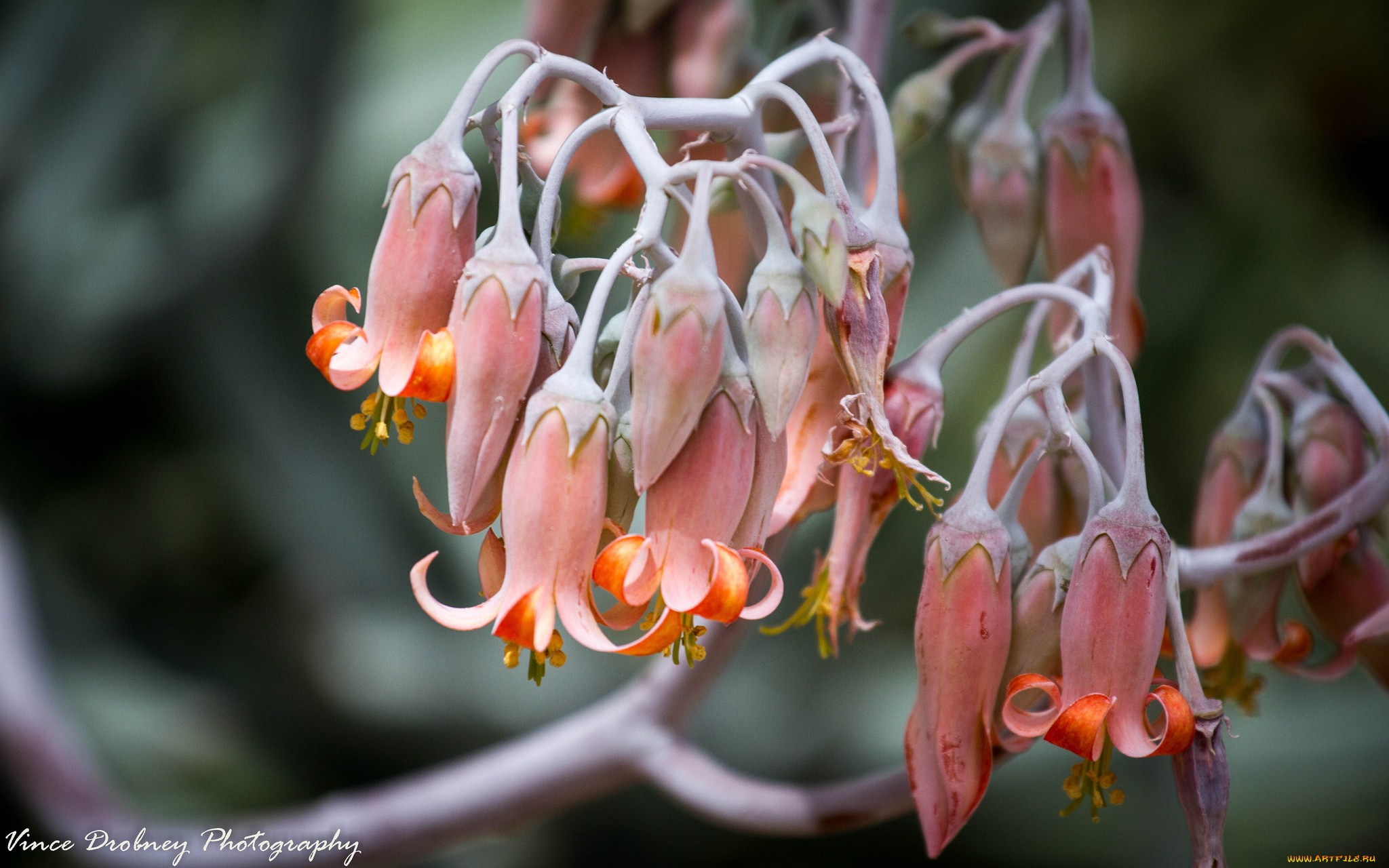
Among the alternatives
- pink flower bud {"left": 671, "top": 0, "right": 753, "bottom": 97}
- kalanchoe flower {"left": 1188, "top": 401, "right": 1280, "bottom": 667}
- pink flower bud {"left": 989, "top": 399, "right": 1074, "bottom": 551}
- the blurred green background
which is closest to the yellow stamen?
kalanchoe flower {"left": 1188, "top": 401, "right": 1280, "bottom": 667}

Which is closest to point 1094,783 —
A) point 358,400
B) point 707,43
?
point 707,43

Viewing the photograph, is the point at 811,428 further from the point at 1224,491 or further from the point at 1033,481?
the point at 1224,491

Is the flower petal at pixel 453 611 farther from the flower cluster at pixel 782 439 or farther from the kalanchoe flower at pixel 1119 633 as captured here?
the kalanchoe flower at pixel 1119 633

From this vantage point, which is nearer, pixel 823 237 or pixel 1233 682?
pixel 823 237

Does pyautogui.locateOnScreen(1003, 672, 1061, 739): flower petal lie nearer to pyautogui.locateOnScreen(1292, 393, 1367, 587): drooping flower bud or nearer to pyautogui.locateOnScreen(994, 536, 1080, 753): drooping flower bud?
pyautogui.locateOnScreen(994, 536, 1080, 753): drooping flower bud

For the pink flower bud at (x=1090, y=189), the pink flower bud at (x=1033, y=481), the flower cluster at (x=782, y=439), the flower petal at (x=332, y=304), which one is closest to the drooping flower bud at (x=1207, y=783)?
the flower cluster at (x=782, y=439)
